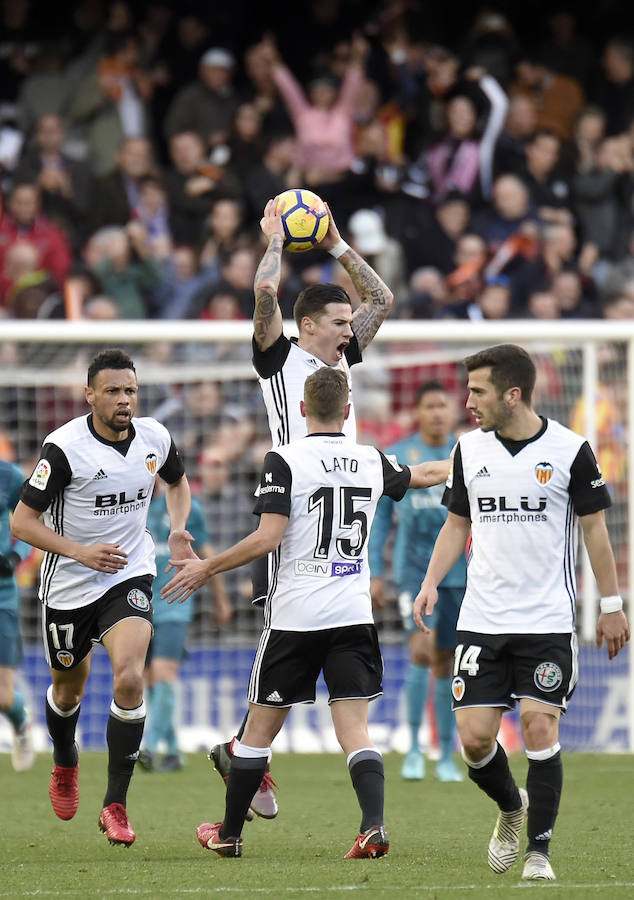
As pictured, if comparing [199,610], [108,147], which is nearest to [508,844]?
[199,610]

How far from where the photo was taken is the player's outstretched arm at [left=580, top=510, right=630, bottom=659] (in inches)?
241

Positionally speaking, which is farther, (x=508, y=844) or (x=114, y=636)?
(x=114, y=636)

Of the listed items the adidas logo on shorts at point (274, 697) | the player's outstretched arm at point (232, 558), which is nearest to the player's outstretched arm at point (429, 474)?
the player's outstretched arm at point (232, 558)

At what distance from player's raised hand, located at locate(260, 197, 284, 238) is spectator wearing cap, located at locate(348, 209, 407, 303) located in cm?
777

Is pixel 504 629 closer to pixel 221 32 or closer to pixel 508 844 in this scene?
pixel 508 844

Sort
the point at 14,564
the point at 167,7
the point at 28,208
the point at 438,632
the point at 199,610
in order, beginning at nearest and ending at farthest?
the point at 14,564 → the point at 438,632 → the point at 199,610 → the point at 28,208 → the point at 167,7

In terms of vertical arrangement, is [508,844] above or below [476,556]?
below

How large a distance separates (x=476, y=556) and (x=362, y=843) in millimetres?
1258

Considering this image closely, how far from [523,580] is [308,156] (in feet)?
37.0

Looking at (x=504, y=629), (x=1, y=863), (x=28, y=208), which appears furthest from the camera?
(x=28, y=208)

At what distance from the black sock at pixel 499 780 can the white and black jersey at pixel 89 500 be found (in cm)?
197

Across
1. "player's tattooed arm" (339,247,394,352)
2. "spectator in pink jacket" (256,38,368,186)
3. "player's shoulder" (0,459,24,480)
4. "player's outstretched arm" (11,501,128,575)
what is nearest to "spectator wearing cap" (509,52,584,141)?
"spectator in pink jacket" (256,38,368,186)

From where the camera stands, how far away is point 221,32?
1767cm

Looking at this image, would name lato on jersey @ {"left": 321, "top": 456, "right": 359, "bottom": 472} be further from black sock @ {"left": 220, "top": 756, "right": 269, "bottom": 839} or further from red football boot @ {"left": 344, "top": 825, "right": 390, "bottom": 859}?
red football boot @ {"left": 344, "top": 825, "right": 390, "bottom": 859}
